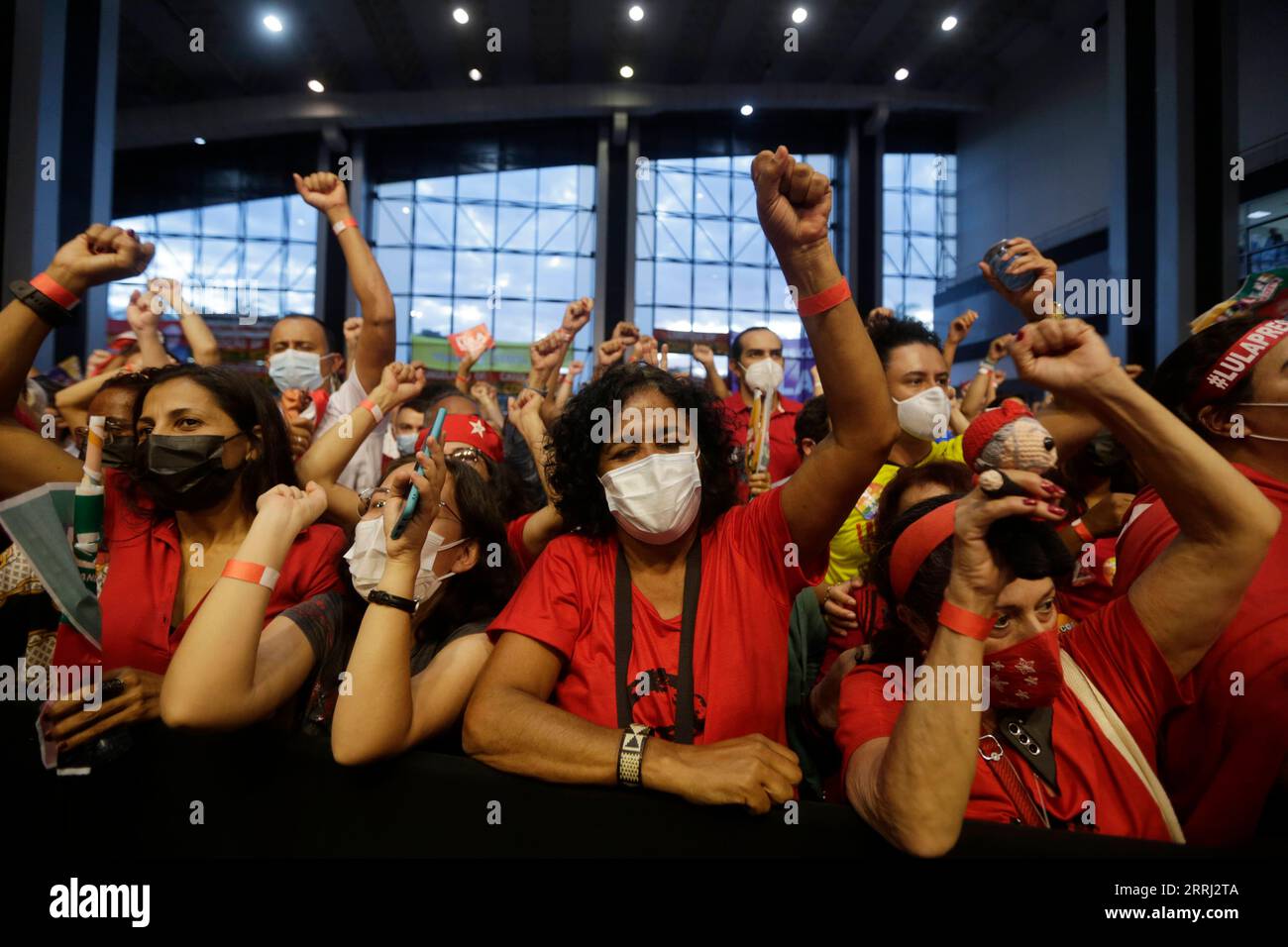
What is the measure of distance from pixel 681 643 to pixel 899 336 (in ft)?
5.67

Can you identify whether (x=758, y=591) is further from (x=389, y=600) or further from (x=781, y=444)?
(x=781, y=444)

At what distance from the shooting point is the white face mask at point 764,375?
3.46m

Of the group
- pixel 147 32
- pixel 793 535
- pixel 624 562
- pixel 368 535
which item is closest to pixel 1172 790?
pixel 793 535

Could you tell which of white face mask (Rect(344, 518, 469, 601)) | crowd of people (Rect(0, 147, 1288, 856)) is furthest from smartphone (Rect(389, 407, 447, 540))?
white face mask (Rect(344, 518, 469, 601))

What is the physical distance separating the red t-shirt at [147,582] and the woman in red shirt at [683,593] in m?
0.52

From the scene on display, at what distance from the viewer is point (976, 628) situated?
38.8 inches

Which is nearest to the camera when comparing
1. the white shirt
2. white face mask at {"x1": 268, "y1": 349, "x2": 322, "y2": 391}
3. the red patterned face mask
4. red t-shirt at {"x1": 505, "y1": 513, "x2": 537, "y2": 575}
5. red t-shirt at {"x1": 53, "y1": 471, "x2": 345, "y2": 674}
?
the red patterned face mask

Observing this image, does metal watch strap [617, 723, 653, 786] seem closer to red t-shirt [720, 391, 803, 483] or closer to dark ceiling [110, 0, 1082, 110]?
red t-shirt [720, 391, 803, 483]

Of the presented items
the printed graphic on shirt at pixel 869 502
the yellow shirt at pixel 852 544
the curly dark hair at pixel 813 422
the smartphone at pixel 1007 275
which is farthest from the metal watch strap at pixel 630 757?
the curly dark hair at pixel 813 422

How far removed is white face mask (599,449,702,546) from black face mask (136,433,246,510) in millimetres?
897

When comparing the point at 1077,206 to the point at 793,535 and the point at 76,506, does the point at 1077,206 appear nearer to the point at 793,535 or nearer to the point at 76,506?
the point at 793,535

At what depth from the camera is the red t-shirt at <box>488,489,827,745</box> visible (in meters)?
1.42

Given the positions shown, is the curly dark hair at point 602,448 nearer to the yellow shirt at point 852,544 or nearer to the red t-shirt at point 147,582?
the red t-shirt at point 147,582

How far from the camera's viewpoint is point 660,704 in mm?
1429
